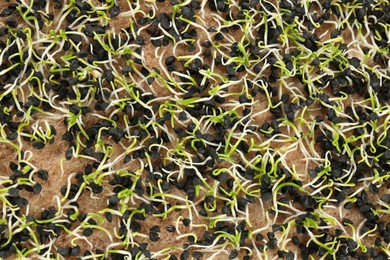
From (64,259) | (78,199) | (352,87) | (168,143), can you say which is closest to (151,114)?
(168,143)

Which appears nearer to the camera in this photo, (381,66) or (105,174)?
(105,174)

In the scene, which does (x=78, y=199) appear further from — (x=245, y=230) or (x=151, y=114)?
(x=245, y=230)

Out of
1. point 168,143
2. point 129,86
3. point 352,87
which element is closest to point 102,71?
point 129,86

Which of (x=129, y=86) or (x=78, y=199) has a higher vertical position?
(x=129, y=86)

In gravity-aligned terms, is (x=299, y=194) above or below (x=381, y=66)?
below

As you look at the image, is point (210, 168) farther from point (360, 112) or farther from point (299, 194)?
point (360, 112)

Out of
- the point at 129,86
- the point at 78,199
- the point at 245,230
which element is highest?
the point at 129,86
